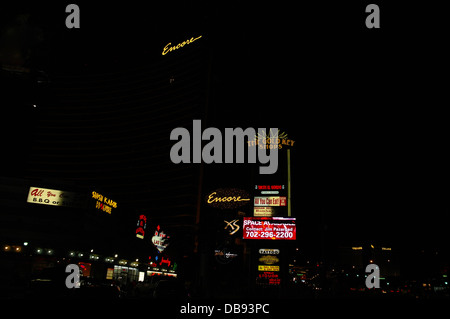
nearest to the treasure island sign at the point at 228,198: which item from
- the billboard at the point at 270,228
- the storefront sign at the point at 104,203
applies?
the billboard at the point at 270,228

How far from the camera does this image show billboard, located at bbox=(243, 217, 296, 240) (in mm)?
39438

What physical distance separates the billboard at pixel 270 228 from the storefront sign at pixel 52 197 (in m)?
18.9

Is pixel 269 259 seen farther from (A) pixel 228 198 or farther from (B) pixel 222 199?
(B) pixel 222 199

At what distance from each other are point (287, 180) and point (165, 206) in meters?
90.4

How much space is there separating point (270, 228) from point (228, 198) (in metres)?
6.15

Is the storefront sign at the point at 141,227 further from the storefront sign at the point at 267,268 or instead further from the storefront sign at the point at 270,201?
the storefront sign at the point at 267,268

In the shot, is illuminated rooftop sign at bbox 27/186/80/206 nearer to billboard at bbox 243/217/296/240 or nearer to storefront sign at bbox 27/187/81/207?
storefront sign at bbox 27/187/81/207

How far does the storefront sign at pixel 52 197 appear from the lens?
113 feet

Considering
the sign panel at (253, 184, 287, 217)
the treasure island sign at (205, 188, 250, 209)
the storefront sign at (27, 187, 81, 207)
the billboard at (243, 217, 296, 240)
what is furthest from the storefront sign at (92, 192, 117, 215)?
the sign panel at (253, 184, 287, 217)

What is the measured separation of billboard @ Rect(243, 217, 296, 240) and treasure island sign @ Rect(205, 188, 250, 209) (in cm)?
240

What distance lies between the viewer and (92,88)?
15650 cm

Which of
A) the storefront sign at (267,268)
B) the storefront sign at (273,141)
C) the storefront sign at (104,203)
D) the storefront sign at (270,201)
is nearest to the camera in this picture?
the storefront sign at (104,203)

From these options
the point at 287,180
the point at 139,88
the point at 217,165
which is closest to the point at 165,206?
the point at 217,165
